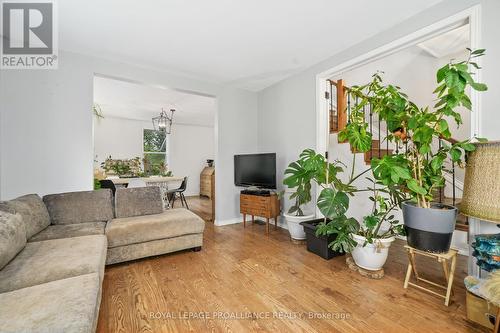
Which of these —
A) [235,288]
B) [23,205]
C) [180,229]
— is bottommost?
[235,288]

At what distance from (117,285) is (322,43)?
333cm

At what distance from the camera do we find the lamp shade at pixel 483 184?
124cm

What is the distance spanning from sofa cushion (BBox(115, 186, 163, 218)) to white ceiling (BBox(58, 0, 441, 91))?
70.5 inches

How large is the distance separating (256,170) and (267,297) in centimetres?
215

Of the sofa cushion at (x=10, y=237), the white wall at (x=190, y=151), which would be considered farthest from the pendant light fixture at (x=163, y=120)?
the sofa cushion at (x=10, y=237)

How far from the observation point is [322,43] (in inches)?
103

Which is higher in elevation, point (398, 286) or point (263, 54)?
point (263, 54)

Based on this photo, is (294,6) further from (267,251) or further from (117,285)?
(117,285)

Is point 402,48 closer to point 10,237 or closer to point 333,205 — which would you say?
point 333,205

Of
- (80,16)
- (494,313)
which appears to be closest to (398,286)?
(494,313)

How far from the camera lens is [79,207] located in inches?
97.7

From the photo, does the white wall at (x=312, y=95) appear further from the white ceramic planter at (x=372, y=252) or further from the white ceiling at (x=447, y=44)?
the white ceiling at (x=447, y=44)

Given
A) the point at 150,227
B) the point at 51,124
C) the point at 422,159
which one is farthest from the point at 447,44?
the point at 51,124

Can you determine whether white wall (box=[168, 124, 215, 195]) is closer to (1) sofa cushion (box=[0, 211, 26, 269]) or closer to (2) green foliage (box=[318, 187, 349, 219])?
(1) sofa cushion (box=[0, 211, 26, 269])
